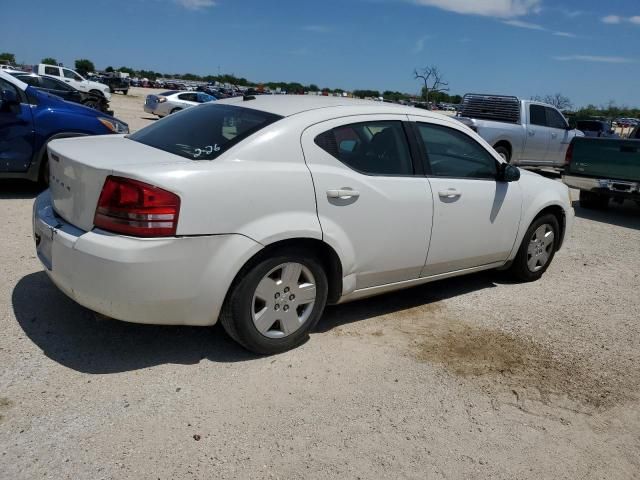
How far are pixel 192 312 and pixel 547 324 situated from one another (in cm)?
291

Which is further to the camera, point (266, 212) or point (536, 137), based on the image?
point (536, 137)

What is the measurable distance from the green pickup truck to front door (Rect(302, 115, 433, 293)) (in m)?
6.14

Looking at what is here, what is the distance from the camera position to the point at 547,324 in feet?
14.9

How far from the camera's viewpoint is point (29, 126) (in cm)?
674

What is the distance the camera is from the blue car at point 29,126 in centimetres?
665

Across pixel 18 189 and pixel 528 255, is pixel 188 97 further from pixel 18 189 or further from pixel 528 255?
pixel 528 255

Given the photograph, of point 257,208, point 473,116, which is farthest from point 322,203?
point 473,116

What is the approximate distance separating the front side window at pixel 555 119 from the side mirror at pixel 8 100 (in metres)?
12.1

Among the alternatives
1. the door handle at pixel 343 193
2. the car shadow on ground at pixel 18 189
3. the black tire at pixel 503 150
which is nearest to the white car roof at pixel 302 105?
the door handle at pixel 343 193

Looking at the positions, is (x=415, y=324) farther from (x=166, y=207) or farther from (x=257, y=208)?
(x=166, y=207)

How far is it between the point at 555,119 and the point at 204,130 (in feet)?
42.5

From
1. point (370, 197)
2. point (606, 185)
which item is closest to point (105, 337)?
point (370, 197)

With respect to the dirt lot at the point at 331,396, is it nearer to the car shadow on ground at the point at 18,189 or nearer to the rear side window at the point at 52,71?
the car shadow on ground at the point at 18,189

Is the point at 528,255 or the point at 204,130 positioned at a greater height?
the point at 204,130
